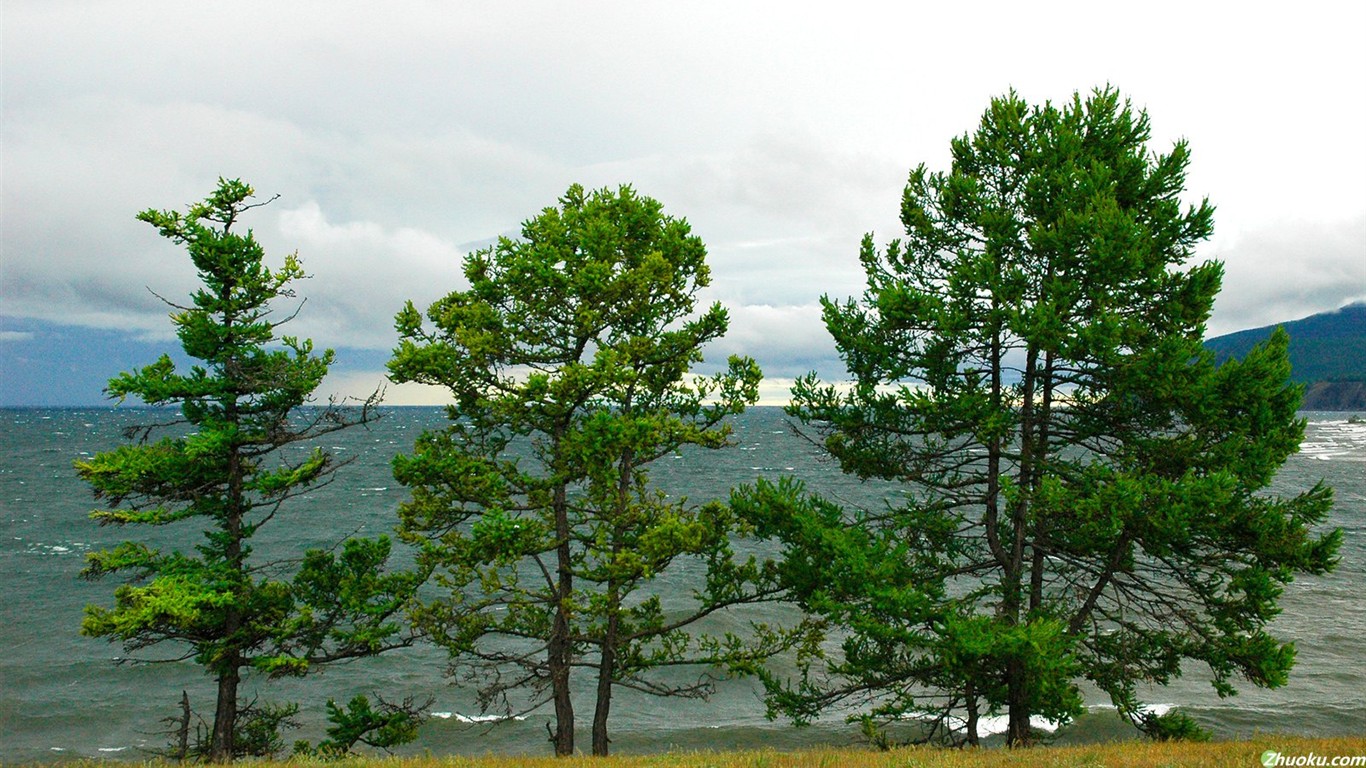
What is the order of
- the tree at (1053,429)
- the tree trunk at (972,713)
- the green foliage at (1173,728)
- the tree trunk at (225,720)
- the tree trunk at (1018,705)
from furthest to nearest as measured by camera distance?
1. the tree trunk at (225,720)
2. the tree trunk at (972,713)
3. the green foliage at (1173,728)
4. the tree trunk at (1018,705)
5. the tree at (1053,429)

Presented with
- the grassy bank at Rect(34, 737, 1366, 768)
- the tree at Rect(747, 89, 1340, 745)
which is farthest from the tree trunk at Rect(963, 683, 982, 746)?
the grassy bank at Rect(34, 737, 1366, 768)

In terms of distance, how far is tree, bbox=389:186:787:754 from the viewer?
13.1 meters

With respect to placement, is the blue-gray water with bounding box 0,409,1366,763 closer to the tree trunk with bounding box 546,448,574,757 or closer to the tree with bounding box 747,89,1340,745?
the tree trunk with bounding box 546,448,574,757

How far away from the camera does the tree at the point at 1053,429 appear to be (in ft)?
39.3

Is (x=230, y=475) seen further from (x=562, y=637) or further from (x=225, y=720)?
(x=562, y=637)

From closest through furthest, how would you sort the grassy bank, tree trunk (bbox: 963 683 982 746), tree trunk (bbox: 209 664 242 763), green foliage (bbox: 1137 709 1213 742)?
the grassy bank, green foliage (bbox: 1137 709 1213 742), tree trunk (bbox: 963 683 982 746), tree trunk (bbox: 209 664 242 763)

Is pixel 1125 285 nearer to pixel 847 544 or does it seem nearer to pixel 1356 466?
pixel 847 544

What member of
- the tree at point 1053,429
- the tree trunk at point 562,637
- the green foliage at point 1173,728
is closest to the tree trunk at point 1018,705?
the tree at point 1053,429

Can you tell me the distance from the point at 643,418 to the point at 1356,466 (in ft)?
410

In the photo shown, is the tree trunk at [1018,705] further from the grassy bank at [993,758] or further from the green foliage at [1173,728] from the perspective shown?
the green foliage at [1173,728]

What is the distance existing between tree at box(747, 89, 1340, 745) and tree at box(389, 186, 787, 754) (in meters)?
1.87

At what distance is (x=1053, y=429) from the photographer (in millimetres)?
14375

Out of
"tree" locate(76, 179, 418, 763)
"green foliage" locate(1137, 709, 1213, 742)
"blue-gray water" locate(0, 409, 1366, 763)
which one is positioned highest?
"tree" locate(76, 179, 418, 763)

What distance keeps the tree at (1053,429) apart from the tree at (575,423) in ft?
6.13
